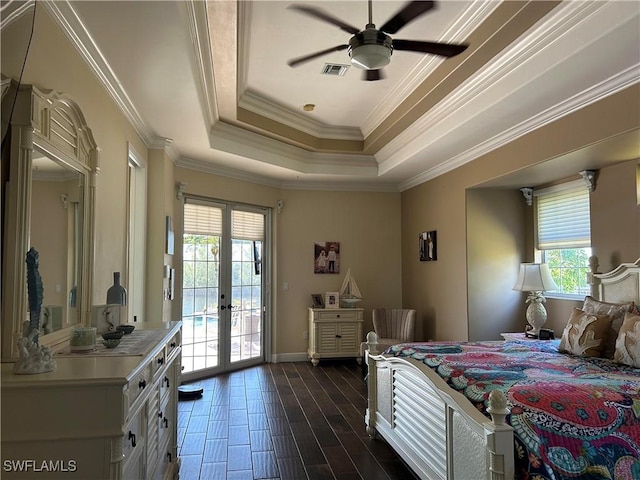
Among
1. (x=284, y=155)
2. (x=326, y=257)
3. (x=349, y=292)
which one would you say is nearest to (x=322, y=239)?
(x=326, y=257)

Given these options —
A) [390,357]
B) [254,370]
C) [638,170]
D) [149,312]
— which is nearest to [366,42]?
[390,357]

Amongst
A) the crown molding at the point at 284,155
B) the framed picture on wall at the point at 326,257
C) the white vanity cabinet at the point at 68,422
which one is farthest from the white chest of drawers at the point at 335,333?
the white vanity cabinet at the point at 68,422

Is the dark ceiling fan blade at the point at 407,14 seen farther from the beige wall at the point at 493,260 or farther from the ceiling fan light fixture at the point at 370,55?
the beige wall at the point at 493,260

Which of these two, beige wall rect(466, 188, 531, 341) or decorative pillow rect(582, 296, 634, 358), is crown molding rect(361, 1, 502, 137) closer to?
beige wall rect(466, 188, 531, 341)

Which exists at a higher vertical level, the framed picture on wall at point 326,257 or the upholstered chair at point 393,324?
the framed picture on wall at point 326,257

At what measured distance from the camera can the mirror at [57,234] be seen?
210 centimetres

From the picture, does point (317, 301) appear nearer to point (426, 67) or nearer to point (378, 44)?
point (426, 67)

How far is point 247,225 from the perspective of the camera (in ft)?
20.7

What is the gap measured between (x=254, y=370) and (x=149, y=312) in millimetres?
2040

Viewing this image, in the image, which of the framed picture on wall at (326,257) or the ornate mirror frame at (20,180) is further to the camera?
the framed picture on wall at (326,257)

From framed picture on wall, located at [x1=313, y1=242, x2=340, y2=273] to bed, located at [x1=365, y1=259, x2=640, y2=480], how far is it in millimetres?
2894

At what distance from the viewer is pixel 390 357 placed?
3523mm

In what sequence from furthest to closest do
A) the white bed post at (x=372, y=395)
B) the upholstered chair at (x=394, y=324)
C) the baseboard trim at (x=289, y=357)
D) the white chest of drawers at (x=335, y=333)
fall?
the baseboard trim at (x=289, y=357) < the white chest of drawers at (x=335, y=333) < the upholstered chair at (x=394, y=324) < the white bed post at (x=372, y=395)

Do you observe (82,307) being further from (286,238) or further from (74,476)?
(286,238)
